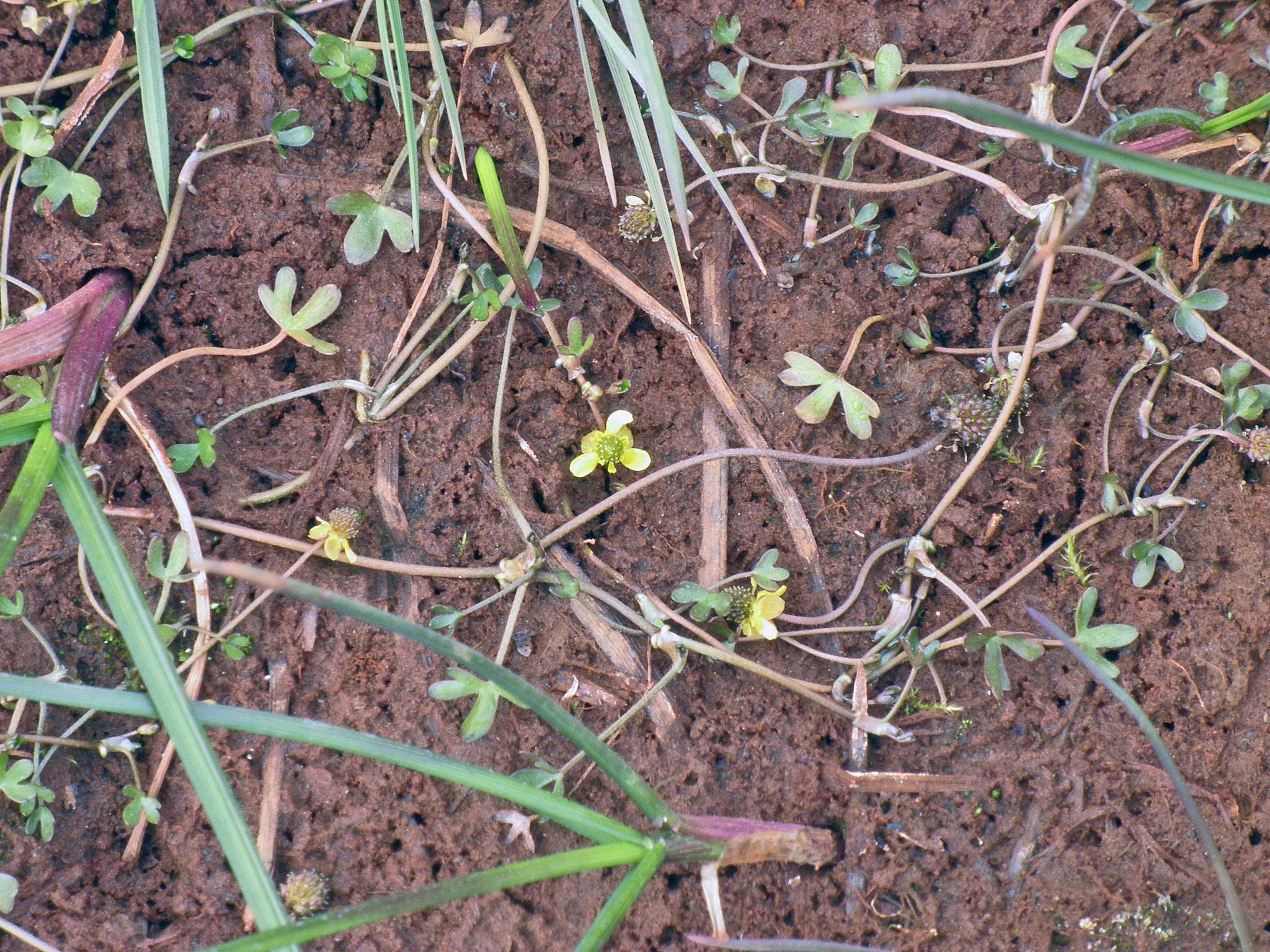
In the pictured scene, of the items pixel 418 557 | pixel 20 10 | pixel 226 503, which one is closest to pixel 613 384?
pixel 418 557

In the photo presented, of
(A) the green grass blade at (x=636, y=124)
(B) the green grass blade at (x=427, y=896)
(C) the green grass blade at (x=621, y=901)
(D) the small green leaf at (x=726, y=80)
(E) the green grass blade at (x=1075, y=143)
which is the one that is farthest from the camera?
(D) the small green leaf at (x=726, y=80)

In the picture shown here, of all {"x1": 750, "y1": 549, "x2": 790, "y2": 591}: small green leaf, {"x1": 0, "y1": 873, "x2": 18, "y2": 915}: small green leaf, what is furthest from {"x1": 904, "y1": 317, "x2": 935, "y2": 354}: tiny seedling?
{"x1": 0, "y1": 873, "x2": 18, "y2": 915}: small green leaf

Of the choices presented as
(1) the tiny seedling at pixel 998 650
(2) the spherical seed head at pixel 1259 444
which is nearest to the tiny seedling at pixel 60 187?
(1) the tiny seedling at pixel 998 650

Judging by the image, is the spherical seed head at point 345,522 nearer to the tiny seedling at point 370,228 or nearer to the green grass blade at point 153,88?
the tiny seedling at point 370,228

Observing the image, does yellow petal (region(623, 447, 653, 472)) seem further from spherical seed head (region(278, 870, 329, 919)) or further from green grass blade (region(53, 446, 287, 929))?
spherical seed head (region(278, 870, 329, 919))

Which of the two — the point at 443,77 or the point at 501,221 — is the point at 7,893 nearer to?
the point at 501,221

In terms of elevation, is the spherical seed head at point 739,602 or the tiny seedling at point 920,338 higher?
the tiny seedling at point 920,338
